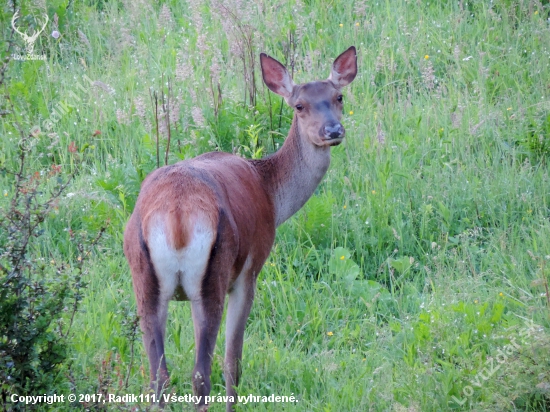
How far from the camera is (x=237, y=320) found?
4.61 metres

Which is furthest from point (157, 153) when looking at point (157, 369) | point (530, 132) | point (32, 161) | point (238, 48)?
point (530, 132)

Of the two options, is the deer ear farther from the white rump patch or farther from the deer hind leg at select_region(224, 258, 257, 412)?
the white rump patch

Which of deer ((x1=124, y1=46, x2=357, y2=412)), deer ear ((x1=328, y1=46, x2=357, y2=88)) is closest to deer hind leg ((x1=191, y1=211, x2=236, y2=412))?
deer ((x1=124, y1=46, x2=357, y2=412))

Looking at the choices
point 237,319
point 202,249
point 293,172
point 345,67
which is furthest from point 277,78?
point 202,249

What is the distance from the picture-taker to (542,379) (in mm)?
3924

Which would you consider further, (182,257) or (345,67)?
(345,67)

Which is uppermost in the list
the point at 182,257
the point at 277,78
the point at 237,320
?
the point at 277,78

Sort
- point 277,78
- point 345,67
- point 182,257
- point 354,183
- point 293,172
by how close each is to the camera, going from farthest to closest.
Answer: point 354,183
point 345,67
point 277,78
point 293,172
point 182,257

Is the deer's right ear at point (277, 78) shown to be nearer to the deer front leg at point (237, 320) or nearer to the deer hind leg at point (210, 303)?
the deer front leg at point (237, 320)

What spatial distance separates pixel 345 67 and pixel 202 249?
2.75 meters

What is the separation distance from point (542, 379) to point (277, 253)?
2.32 meters

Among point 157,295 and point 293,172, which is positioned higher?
point 293,172

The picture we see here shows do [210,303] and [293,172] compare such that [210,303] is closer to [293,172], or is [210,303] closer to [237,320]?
[237,320]

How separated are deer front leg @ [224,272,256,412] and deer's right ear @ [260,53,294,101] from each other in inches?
68.3
